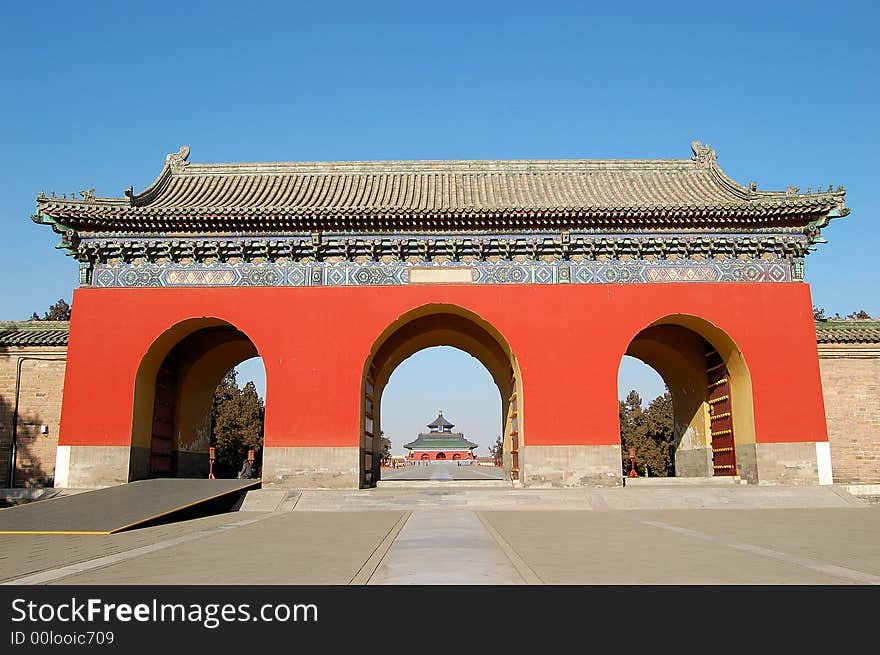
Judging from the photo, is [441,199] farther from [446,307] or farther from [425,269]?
[446,307]

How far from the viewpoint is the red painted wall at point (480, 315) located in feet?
42.2

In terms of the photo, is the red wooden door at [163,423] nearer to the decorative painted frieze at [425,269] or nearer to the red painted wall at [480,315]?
the red painted wall at [480,315]

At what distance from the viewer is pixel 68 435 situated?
1275 cm

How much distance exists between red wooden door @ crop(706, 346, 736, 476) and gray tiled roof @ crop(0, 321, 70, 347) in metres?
13.3

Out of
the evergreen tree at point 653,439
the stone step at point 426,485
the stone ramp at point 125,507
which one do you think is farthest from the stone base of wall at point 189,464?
the evergreen tree at point 653,439

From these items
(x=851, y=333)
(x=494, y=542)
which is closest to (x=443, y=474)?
(x=851, y=333)

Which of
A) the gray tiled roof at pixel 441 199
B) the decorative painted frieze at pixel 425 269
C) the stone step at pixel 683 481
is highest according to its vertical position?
the gray tiled roof at pixel 441 199

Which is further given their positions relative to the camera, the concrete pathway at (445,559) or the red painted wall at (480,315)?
the red painted wall at (480,315)

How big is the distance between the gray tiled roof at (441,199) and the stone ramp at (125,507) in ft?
16.3

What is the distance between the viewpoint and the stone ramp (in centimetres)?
856

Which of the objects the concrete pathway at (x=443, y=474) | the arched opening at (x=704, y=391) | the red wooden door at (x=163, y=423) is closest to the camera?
the arched opening at (x=704, y=391)

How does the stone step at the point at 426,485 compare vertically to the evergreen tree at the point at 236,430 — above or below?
below

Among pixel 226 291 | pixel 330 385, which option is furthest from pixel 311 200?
pixel 330 385

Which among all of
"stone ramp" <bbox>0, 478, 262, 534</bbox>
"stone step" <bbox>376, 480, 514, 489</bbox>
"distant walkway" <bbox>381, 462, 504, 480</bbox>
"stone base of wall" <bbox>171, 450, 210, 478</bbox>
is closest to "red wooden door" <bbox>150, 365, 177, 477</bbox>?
"stone base of wall" <bbox>171, 450, 210, 478</bbox>
